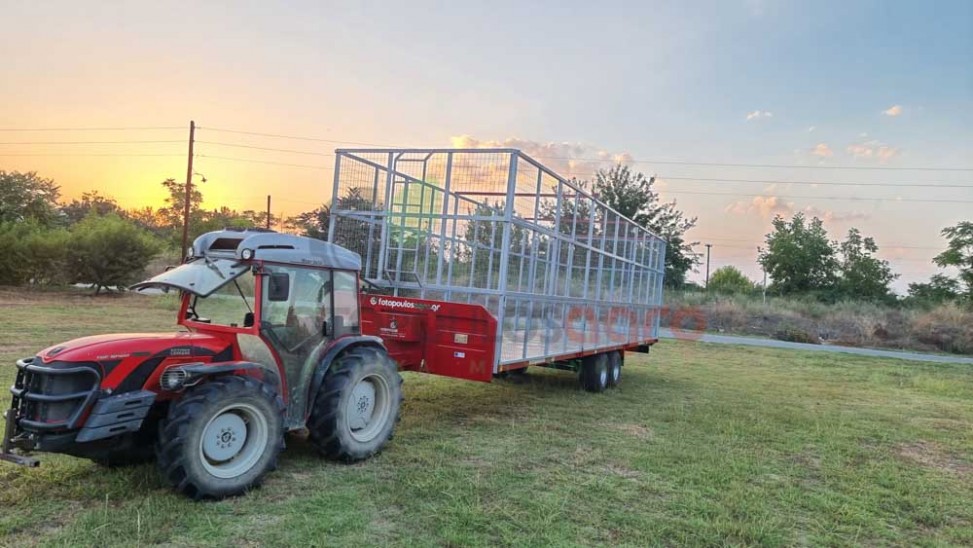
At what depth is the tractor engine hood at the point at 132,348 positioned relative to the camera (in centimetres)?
403

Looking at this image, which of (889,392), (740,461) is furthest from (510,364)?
(889,392)

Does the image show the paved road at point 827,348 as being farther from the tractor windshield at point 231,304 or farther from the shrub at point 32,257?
the shrub at point 32,257

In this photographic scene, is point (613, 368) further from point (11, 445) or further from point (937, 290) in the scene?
point (937, 290)

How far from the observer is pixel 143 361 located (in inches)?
166

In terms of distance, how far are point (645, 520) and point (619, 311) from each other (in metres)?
7.20

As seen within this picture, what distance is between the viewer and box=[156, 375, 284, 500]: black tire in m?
4.07

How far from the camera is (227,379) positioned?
4387 mm

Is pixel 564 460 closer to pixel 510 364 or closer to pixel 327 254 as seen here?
pixel 510 364

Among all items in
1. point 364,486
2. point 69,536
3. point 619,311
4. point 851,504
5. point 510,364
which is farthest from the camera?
point 619,311

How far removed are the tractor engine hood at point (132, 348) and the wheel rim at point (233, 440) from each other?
526 millimetres

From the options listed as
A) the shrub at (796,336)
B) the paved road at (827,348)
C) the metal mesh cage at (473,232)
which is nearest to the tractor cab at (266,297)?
the metal mesh cage at (473,232)

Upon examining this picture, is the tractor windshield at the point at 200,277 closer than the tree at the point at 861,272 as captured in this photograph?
Yes

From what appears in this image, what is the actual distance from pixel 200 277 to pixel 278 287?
57 centimetres

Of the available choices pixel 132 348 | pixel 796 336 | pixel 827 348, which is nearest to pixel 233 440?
pixel 132 348
